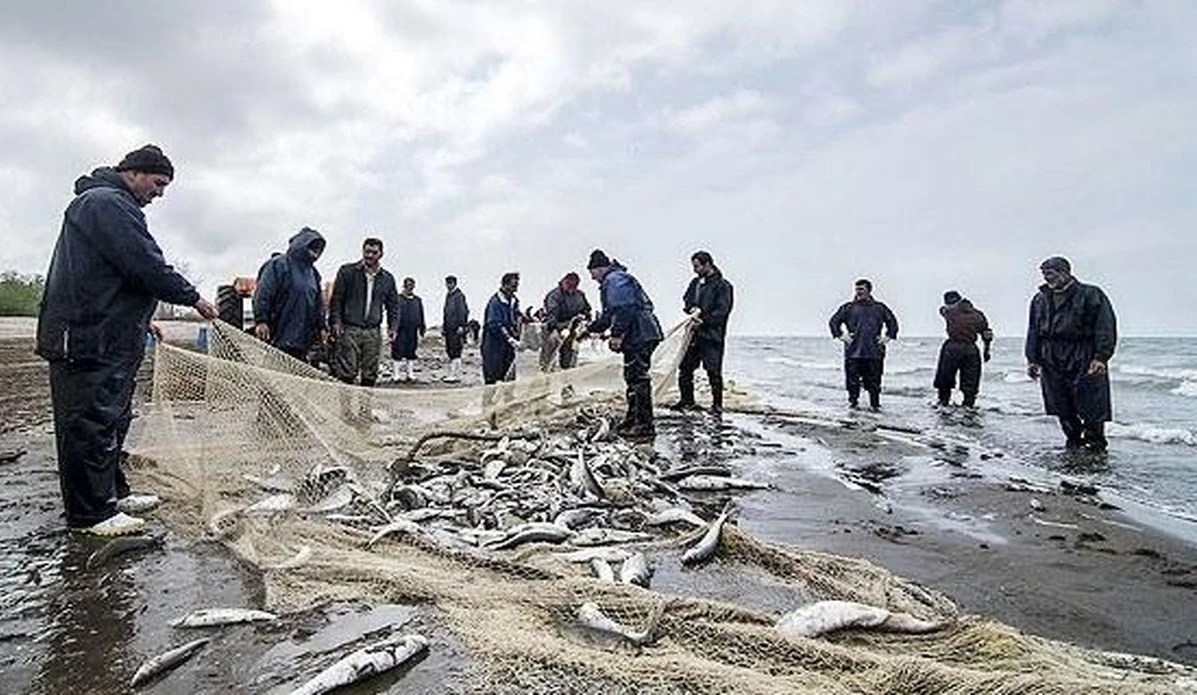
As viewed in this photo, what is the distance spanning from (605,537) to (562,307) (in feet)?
34.6

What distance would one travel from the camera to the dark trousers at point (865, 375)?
1822 centimetres

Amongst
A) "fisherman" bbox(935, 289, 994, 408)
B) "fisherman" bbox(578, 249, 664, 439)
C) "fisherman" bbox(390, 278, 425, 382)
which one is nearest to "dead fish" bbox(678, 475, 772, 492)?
"fisherman" bbox(578, 249, 664, 439)

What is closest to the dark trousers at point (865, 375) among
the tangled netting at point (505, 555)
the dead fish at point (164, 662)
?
the tangled netting at point (505, 555)

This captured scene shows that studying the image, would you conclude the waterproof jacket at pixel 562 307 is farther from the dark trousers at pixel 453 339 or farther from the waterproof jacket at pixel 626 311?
the dark trousers at pixel 453 339

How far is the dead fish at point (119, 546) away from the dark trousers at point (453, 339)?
16.8 meters

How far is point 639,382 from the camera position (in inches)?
484

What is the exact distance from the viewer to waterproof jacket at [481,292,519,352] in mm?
15281

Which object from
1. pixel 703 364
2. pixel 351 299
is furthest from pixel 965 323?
pixel 351 299

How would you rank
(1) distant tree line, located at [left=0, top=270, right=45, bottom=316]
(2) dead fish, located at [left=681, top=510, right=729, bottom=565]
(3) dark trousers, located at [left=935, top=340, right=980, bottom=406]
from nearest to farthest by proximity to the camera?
1. (2) dead fish, located at [left=681, top=510, right=729, bottom=565]
2. (3) dark trousers, located at [left=935, top=340, right=980, bottom=406]
3. (1) distant tree line, located at [left=0, top=270, right=45, bottom=316]

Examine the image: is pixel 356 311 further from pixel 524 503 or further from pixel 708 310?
pixel 708 310

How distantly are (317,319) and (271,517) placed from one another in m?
4.85

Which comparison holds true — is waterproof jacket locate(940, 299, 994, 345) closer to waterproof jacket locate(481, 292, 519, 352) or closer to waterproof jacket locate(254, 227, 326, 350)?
waterproof jacket locate(481, 292, 519, 352)

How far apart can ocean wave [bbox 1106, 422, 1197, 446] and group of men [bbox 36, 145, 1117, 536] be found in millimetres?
3167

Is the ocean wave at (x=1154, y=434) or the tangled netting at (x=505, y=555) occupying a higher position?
the tangled netting at (x=505, y=555)
